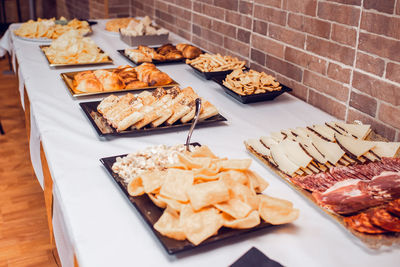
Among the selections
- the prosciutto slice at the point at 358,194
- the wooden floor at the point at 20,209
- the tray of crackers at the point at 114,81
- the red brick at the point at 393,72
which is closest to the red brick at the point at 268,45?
the tray of crackers at the point at 114,81

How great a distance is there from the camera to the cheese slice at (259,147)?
113cm

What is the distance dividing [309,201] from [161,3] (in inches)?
93.5

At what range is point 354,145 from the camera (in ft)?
3.59

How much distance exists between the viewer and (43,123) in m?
1.33

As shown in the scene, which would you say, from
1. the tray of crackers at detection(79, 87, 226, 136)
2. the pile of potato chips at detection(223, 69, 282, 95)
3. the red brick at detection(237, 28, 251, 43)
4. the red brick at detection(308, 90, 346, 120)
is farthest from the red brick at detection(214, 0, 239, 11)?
the tray of crackers at detection(79, 87, 226, 136)

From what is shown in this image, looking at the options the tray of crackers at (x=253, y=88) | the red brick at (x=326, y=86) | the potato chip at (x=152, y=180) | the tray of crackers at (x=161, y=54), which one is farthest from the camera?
the tray of crackers at (x=161, y=54)

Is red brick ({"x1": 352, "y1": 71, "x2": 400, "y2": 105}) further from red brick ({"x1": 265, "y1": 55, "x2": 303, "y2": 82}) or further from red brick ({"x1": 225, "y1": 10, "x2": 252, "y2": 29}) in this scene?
red brick ({"x1": 225, "y1": 10, "x2": 252, "y2": 29})

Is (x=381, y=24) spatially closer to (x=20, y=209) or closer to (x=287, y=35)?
(x=287, y=35)

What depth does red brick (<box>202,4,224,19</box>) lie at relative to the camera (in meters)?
2.23

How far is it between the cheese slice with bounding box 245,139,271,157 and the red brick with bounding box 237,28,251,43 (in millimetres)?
919

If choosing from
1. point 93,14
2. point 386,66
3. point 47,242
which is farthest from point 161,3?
point 386,66

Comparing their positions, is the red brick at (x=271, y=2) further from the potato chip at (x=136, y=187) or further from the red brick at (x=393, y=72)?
the potato chip at (x=136, y=187)

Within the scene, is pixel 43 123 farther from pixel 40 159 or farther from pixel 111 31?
pixel 111 31

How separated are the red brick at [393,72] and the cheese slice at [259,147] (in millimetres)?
437
